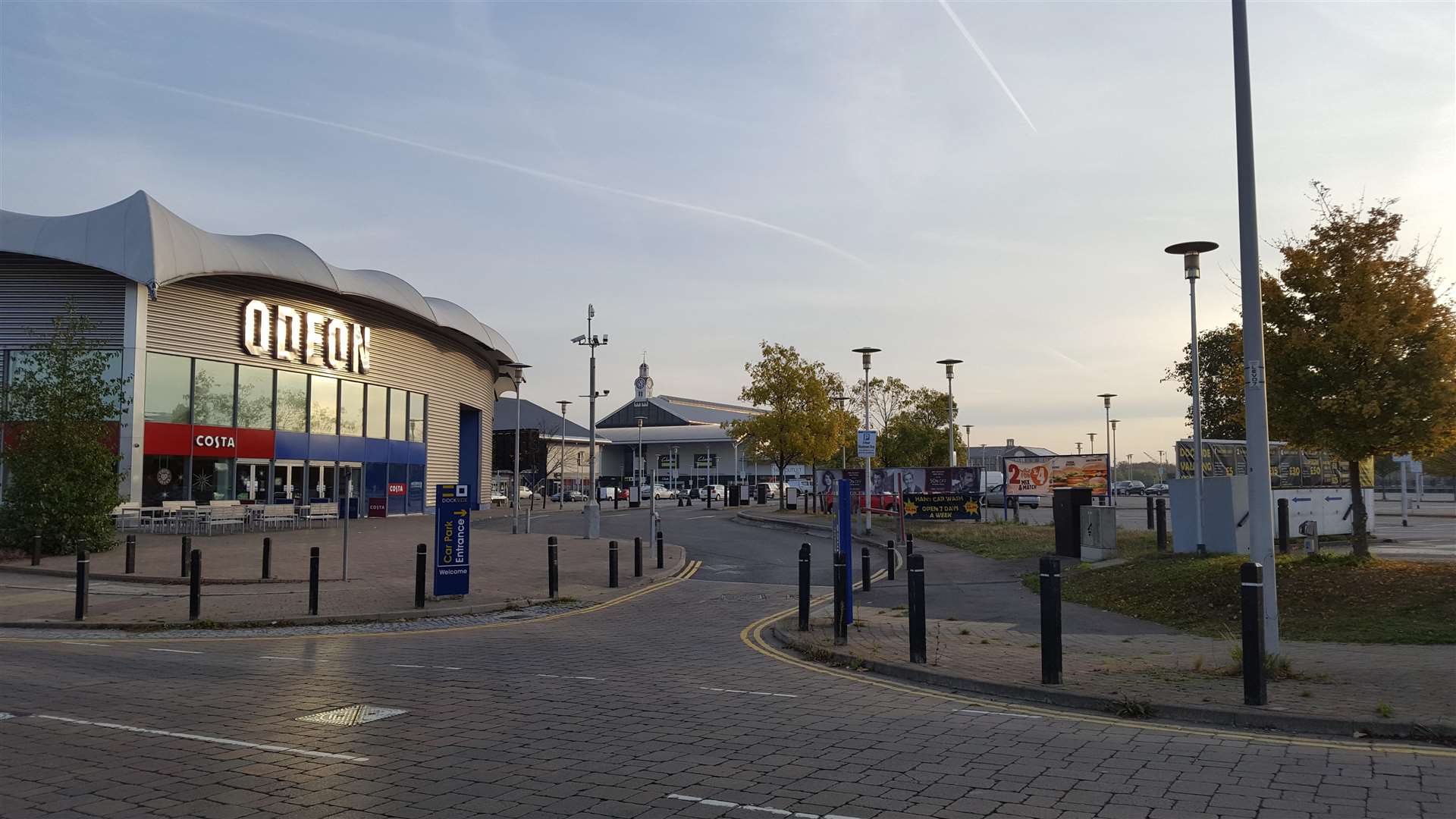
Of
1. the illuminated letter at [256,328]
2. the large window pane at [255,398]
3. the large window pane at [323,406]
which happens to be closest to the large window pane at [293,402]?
the large window pane at [323,406]

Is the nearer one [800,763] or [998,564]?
[800,763]

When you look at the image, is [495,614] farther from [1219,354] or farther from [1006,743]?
[1219,354]

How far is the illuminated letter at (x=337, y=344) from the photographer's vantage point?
4391 cm

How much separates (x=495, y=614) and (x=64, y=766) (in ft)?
31.7

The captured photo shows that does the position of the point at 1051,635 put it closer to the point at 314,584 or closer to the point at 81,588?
the point at 314,584

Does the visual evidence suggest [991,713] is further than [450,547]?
No

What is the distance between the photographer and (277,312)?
135 feet

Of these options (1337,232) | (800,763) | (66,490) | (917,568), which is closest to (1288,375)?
(1337,232)

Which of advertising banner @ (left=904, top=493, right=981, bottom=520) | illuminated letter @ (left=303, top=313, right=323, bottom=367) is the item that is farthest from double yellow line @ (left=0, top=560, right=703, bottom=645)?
illuminated letter @ (left=303, top=313, right=323, bottom=367)

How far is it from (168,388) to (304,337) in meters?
7.01

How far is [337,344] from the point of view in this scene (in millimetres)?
44438

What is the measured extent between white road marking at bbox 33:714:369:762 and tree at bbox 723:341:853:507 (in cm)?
4458

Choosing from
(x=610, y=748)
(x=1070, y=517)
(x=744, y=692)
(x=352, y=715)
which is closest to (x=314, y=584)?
(x=352, y=715)

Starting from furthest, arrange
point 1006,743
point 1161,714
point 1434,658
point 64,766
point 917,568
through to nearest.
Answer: point 917,568
point 1434,658
point 1161,714
point 1006,743
point 64,766
